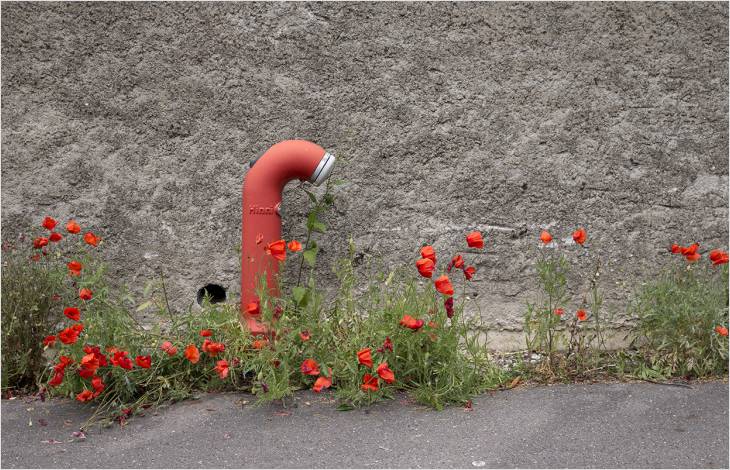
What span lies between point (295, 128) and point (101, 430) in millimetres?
1625

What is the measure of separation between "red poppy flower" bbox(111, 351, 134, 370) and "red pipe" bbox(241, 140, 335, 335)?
23.0 inches

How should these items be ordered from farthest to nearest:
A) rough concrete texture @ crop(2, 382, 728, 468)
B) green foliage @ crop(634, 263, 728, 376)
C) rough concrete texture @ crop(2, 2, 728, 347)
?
rough concrete texture @ crop(2, 2, 728, 347)
green foliage @ crop(634, 263, 728, 376)
rough concrete texture @ crop(2, 382, 728, 468)

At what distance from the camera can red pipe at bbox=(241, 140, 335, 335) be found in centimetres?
292

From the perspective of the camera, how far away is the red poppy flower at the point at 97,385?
2.43 m

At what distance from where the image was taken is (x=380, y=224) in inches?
128

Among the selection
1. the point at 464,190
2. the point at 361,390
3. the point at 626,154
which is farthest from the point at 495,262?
the point at 361,390

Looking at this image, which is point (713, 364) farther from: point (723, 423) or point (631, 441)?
point (631, 441)

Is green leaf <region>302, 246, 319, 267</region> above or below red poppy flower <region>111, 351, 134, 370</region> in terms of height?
above

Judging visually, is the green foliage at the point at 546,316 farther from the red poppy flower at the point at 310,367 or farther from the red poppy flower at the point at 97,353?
the red poppy flower at the point at 97,353

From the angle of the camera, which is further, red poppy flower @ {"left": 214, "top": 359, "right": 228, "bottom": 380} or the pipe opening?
the pipe opening


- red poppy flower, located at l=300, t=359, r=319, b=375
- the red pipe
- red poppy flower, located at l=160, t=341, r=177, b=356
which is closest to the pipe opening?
the red pipe

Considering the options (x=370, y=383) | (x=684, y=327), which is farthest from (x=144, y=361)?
(x=684, y=327)

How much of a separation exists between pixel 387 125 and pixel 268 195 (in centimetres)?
73

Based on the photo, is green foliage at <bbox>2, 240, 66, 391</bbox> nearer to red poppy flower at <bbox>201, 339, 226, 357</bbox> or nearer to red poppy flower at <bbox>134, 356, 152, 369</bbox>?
red poppy flower at <bbox>134, 356, 152, 369</bbox>
